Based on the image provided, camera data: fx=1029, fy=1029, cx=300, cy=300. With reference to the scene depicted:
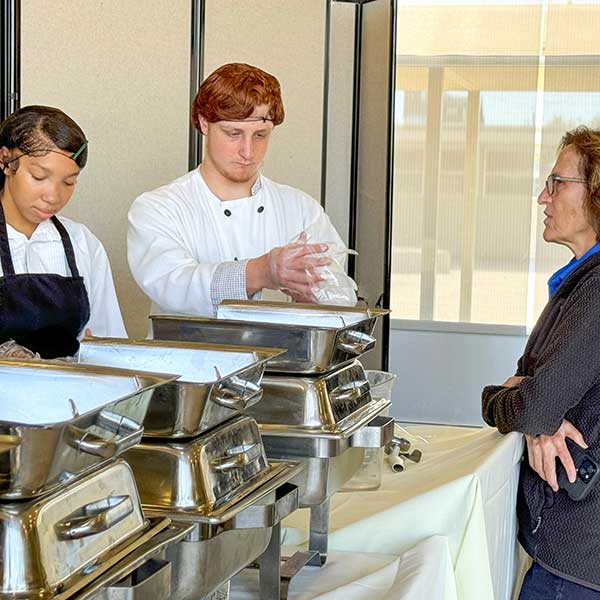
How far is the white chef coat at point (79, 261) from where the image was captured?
2033 mm

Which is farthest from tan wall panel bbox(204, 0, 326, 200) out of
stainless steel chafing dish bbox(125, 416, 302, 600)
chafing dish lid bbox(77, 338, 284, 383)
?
stainless steel chafing dish bbox(125, 416, 302, 600)

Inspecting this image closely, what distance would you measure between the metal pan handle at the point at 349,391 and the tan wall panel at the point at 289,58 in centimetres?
210

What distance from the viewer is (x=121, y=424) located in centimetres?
97

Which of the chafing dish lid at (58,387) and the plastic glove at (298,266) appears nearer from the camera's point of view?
the chafing dish lid at (58,387)

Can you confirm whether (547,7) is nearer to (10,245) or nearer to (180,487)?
(10,245)

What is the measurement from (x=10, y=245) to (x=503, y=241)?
8.23ft

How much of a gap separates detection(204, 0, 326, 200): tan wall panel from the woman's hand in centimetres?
199

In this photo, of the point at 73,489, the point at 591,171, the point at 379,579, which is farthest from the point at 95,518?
the point at 591,171

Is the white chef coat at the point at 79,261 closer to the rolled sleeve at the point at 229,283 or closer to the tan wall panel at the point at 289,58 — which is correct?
the rolled sleeve at the point at 229,283

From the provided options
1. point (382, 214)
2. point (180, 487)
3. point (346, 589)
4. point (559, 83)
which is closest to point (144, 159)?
point (382, 214)

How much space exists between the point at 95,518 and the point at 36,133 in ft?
3.73

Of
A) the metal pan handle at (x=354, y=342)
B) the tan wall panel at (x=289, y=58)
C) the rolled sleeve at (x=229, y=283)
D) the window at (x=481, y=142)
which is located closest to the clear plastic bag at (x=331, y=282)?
the rolled sleeve at (x=229, y=283)

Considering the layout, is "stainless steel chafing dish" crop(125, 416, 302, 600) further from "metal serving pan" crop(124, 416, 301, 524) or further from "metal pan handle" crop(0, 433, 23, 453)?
"metal pan handle" crop(0, 433, 23, 453)

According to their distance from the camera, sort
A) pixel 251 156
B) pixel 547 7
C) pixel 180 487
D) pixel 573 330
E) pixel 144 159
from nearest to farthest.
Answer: pixel 180 487 → pixel 573 330 → pixel 251 156 → pixel 144 159 → pixel 547 7
